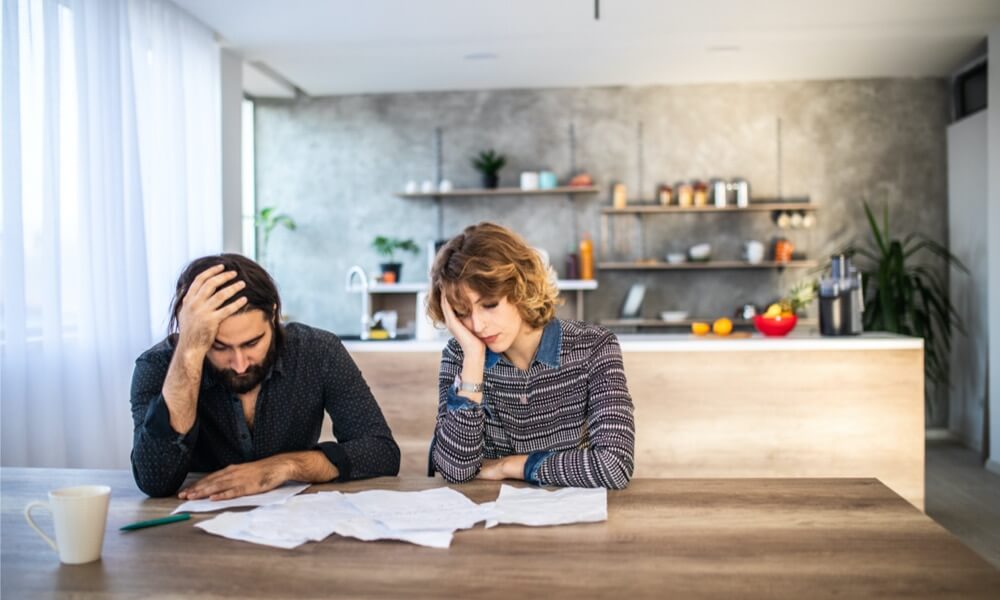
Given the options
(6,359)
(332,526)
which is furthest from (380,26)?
(332,526)

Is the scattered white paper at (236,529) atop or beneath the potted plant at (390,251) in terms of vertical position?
beneath

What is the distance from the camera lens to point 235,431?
76.2 inches

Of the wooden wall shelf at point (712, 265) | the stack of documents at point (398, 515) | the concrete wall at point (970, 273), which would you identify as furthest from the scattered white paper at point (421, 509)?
the concrete wall at point (970, 273)

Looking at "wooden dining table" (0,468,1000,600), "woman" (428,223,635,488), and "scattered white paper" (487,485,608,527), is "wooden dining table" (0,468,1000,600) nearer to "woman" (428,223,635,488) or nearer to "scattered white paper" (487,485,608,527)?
"scattered white paper" (487,485,608,527)

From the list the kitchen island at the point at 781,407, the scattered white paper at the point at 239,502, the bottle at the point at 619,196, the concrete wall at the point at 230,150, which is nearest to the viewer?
the scattered white paper at the point at 239,502

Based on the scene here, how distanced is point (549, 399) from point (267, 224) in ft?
17.2

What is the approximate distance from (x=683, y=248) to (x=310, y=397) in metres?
4.90

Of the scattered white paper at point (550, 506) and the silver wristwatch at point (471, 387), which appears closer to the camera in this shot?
the scattered white paper at point (550, 506)

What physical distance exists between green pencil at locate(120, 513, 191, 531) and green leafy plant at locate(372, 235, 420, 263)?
4931 millimetres

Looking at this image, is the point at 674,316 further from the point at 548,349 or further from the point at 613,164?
the point at 548,349

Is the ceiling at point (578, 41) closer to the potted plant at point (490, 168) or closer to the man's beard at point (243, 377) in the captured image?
the potted plant at point (490, 168)

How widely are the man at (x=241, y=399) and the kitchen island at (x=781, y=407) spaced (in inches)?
74.5

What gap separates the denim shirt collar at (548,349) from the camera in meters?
1.90

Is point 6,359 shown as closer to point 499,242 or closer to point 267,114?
point 499,242
